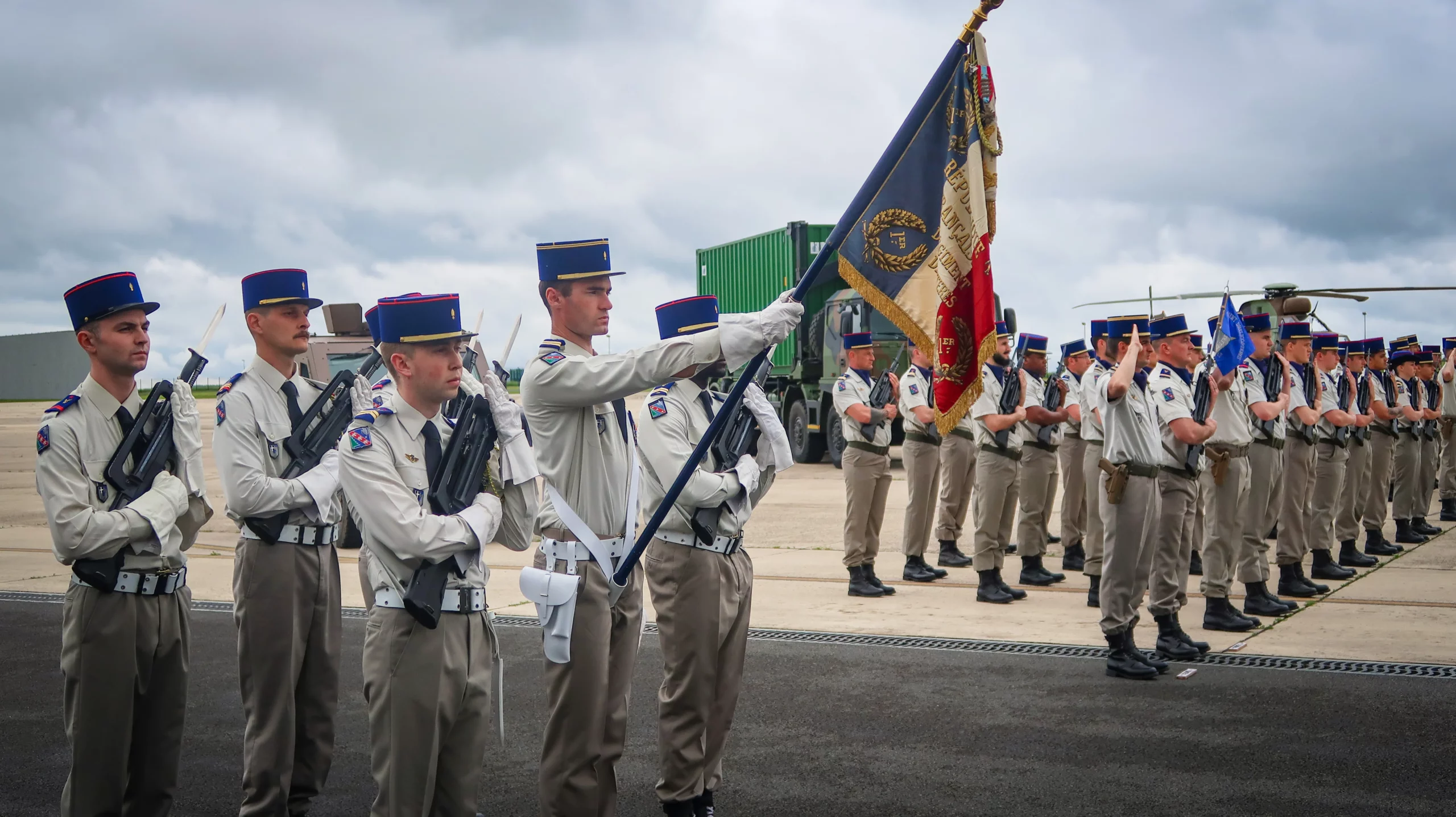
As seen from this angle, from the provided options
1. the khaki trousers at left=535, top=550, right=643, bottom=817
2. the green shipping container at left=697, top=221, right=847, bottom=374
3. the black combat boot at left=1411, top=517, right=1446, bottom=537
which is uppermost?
the green shipping container at left=697, top=221, right=847, bottom=374

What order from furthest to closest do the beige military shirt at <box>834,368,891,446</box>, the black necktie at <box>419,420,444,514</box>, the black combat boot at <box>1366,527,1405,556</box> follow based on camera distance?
the black combat boot at <box>1366,527,1405,556</box>
the beige military shirt at <box>834,368,891,446</box>
the black necktie at <box>419,420,444,514</box>

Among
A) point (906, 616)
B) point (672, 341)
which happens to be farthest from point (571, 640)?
point (906, 616)

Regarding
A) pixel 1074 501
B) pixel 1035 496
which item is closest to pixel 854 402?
pixel 1035 496

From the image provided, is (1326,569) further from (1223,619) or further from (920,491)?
(920,491)

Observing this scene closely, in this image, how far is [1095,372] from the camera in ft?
33.8

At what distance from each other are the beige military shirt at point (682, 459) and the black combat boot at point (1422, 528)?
1107 cm

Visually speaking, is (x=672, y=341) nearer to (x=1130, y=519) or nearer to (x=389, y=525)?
(x=389, y=525)

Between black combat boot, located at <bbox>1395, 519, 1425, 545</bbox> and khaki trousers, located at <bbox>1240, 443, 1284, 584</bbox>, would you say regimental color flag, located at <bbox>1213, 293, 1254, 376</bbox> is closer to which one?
khaki trousers, located at <bbox>1240, 443, 1284, 584</bbox>

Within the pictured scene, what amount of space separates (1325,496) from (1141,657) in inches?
186

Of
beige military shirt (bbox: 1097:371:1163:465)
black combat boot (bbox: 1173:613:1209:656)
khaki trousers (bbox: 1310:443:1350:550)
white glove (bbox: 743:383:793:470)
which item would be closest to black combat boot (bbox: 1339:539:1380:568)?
khaki trousers (bbox: 1310:443:1350:550)

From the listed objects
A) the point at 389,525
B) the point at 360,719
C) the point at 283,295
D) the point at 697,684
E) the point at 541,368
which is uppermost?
the point at 283,295

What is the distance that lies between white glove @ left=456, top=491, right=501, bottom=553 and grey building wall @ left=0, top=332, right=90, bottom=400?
49546 millimetres

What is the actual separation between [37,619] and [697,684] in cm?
654

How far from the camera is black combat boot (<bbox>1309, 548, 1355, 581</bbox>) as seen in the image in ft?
34.1
